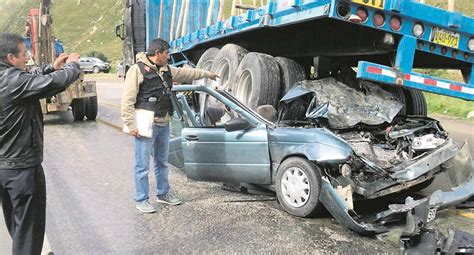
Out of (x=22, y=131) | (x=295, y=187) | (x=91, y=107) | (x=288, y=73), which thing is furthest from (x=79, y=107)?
(x=22, y=131)

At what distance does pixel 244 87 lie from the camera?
282 inches

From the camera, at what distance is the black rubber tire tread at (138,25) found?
523 inches

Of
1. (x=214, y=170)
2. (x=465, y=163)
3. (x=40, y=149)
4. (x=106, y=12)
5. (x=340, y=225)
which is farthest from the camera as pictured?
(x=106, y=12)

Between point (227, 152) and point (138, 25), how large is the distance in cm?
913

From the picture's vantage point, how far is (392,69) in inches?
205

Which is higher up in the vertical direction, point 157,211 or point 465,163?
point 465,163

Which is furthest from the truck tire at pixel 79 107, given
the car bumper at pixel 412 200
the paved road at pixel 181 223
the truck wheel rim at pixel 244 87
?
the car bumper at pixel 412 200

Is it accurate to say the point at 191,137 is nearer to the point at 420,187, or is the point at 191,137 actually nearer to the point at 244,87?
the point at 244,87

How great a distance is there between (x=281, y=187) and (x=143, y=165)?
54.6 inches

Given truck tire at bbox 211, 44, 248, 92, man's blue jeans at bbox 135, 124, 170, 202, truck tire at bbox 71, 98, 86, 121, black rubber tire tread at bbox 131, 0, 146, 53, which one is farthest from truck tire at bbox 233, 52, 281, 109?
black rubber tire tread at bbox 131, 0, 146, 53

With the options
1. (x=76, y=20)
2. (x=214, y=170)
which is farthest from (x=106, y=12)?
(x=214, y=170)

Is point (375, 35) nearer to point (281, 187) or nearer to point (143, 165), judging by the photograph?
point (281, 187)

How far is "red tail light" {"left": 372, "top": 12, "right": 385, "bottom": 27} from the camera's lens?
4.99 m

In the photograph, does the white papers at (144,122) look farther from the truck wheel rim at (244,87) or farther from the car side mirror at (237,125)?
the truck wheel rim at (244,87)
